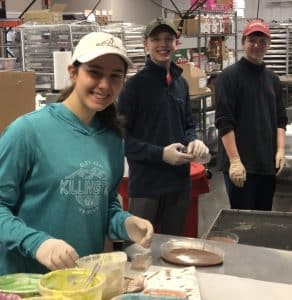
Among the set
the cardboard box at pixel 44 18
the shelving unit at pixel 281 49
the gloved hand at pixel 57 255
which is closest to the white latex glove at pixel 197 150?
the gloved hand at pixel 57 255

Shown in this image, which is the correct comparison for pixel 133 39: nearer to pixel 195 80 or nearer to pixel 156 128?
pixel 195 80

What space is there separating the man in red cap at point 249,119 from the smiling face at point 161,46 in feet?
1.53

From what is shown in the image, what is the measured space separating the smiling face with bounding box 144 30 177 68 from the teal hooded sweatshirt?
1.04 meters

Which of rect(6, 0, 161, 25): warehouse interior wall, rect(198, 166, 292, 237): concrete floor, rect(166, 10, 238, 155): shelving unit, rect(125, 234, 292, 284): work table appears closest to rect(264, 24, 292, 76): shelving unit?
rect(166, 10, 238, 155): shelving unit

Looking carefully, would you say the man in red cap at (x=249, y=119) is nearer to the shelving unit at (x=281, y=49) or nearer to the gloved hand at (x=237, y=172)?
the gloved hand at (x=237, y=172)

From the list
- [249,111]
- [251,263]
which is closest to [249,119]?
[249,111]

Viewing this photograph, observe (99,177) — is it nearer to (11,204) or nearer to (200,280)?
(11,204)

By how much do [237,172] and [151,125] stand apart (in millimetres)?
576

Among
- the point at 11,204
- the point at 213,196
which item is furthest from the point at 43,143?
the point at 213,196

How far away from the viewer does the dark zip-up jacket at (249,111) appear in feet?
8.90

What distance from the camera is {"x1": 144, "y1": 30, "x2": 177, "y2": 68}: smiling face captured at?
93.2 inches

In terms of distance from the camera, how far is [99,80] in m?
1.30

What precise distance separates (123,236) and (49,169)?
29 cm

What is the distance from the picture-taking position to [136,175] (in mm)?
2393
